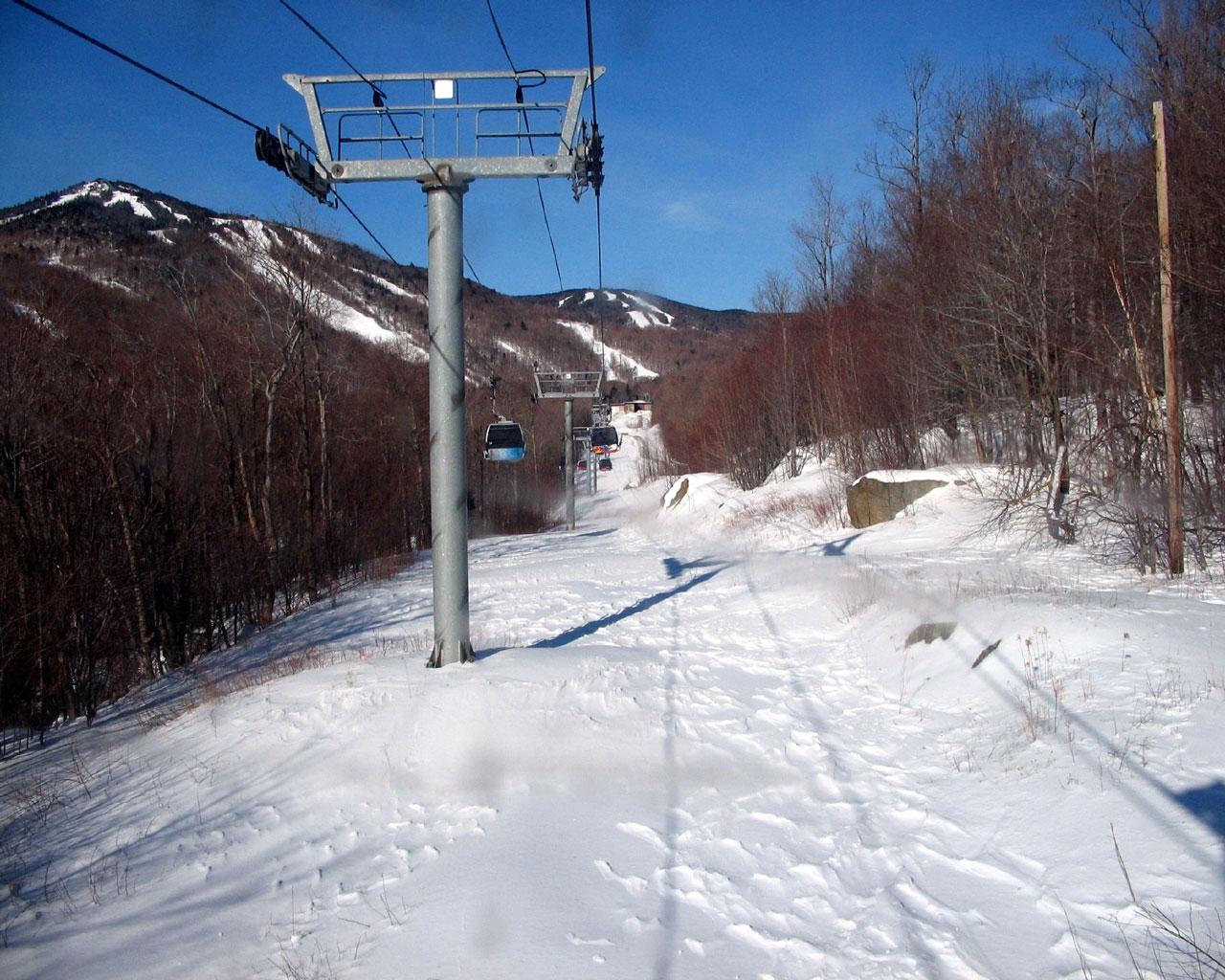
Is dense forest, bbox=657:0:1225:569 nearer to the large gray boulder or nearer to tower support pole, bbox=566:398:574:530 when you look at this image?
the large gray boulder

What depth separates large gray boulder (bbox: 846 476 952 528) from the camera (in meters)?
19.9

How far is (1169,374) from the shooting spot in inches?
436

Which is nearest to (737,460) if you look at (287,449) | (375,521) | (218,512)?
(375,521)

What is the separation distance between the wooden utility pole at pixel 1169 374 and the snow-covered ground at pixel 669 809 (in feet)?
6.53

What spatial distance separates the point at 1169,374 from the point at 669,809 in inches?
400

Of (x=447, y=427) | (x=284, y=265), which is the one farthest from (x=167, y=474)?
(x=447, y=427)

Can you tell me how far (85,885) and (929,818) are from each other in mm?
5230

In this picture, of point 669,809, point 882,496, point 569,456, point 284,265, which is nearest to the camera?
point 669,809

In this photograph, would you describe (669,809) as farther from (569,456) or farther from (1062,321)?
(569,456)

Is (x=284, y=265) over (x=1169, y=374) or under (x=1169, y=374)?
over

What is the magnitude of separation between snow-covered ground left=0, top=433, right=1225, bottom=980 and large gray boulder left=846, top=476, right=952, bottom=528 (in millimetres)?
10199

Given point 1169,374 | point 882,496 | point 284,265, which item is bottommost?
point 882,496

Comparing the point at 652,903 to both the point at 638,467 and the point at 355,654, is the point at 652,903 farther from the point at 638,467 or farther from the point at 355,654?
the point at 638,467

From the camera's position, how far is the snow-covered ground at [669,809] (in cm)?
377
